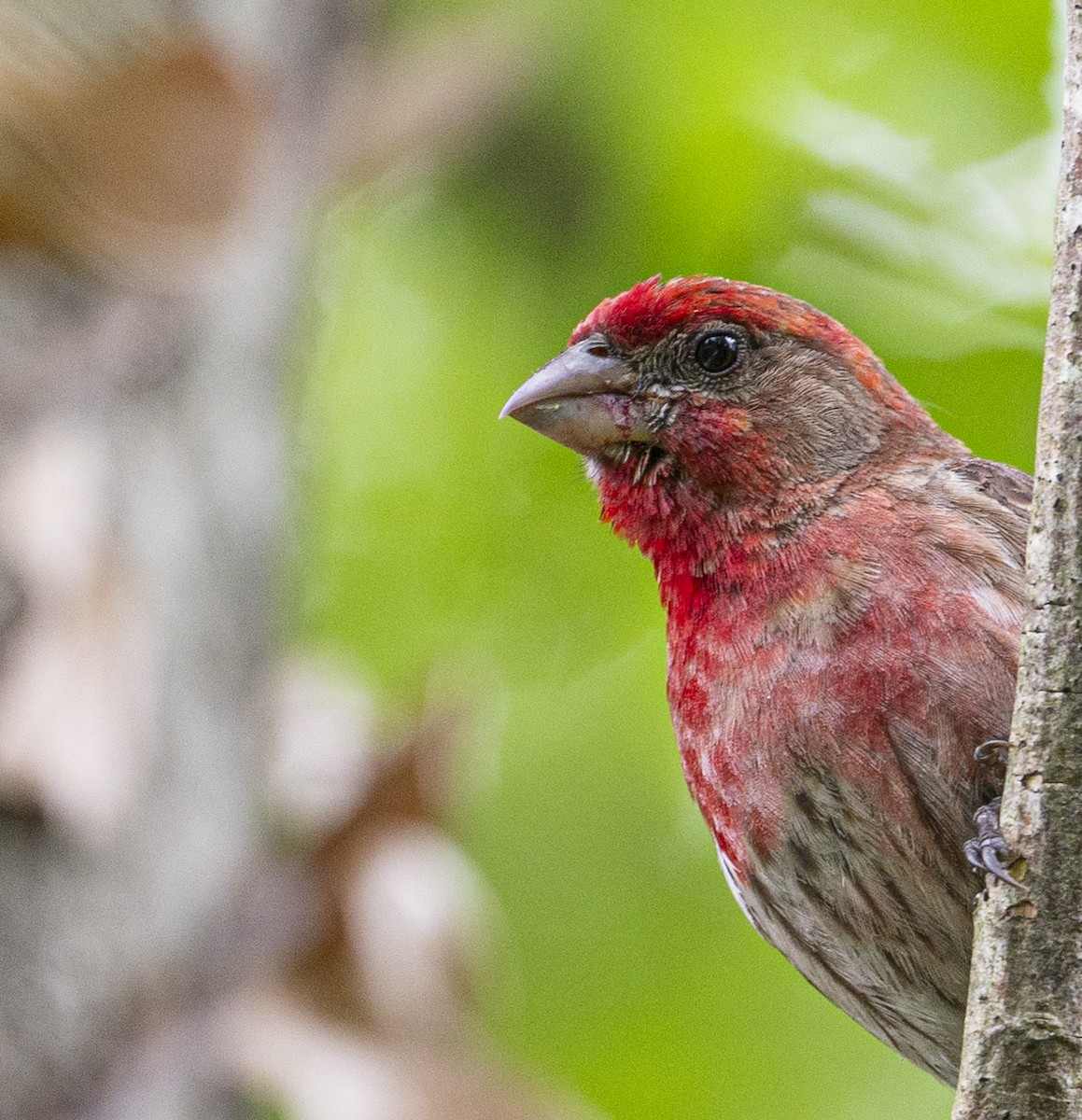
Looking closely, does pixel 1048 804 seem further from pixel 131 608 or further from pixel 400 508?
pixel 400 508

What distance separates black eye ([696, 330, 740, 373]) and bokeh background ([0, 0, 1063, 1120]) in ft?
5.56

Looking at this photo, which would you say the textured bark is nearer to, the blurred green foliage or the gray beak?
the gray beak

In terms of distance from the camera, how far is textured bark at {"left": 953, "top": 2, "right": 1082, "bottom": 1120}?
2783 millimetres

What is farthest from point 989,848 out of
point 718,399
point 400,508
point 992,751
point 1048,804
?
point 400,508

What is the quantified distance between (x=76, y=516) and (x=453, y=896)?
1.73 meters

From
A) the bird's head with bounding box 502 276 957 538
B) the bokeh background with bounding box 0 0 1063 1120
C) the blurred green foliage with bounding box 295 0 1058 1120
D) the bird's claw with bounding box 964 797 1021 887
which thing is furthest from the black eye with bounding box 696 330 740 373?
the blurred green foliage with bounding box 295 0 1058 1120

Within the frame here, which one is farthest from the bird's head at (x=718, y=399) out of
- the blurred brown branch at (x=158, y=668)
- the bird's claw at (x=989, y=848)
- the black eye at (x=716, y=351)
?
the blurred brown branch at (x=158, y=668)

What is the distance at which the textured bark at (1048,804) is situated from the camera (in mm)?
2783

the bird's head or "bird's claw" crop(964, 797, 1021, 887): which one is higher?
the bird's head

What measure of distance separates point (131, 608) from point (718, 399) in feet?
7.04

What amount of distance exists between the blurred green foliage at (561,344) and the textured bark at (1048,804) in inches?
139

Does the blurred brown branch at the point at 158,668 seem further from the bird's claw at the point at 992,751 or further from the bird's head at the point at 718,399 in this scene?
the bird's claw at the point at 992,751

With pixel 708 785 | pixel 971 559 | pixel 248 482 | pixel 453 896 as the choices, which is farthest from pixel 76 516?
pixel 971 559

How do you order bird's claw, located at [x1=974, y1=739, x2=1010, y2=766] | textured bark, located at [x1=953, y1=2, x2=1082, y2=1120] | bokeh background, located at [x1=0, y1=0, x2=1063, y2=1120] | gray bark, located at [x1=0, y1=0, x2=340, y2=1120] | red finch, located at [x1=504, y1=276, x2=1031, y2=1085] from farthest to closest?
bokeh background, located at [x1=0, y1=0, x2=1063, y2=1120] < gray bark, located at [x1=0, y1=0, x2=340, y2=1120] < red finch, located at [x1=504, y1=276, x2=1031, y2=1085] < bird's claw, located at [x1=974, y1=739, x2=1010, y2=766] < textured bark, located at [x1=953, y1=2, x2=1082, y2=1120]
